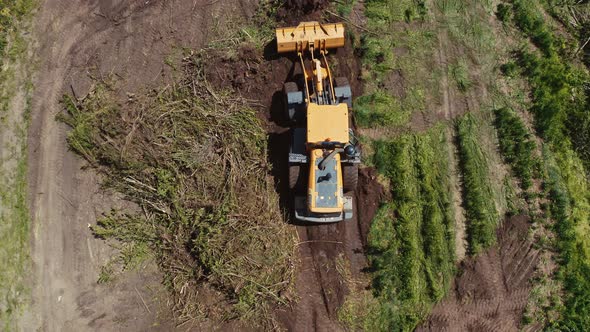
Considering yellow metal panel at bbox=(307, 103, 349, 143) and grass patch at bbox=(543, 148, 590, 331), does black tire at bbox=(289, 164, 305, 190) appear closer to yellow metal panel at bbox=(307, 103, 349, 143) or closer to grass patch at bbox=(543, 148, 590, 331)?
yellow metal panel at bbox=(307, 103, 349, 143)

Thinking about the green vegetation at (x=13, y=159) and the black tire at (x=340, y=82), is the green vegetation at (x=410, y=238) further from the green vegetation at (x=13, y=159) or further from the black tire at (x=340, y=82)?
the green vegetation at (x=13, y=159)

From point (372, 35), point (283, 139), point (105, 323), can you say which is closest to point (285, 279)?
point (283, 139)

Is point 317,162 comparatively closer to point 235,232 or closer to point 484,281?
point 235,232

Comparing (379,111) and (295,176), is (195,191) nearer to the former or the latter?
(295,176)

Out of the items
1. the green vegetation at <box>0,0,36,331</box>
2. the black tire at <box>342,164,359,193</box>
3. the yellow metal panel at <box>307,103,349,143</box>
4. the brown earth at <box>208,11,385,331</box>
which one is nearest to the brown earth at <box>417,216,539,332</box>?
the brown earth at <box>208,11,385,331</box>

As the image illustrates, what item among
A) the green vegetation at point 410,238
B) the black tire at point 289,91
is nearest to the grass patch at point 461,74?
the green vegetation at point 410,238

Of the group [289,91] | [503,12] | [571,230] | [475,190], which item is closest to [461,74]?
[503,12]

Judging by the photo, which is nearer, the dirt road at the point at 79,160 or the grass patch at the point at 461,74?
the dirt road at the point at 79,160
